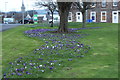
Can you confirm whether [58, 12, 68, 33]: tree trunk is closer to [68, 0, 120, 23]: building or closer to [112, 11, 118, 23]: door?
[68, 0, 120, 23]: building

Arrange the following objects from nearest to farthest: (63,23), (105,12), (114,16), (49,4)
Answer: (63,23)
(49,4)
(114,16)
(105,12)

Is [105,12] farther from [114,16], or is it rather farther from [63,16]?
[63,16]

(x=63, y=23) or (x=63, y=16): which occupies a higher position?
(x=63, y=16)

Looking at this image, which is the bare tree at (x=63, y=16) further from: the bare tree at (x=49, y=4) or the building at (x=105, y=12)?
the building at (x=105, y=12)

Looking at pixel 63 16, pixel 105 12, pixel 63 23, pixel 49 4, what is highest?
pixel 105 12

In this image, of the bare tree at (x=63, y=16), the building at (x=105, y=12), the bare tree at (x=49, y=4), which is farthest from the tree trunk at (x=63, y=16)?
the building at (x=105, y=12)

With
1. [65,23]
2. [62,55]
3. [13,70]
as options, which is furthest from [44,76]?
[65,23]

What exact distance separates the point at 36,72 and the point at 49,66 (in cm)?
94

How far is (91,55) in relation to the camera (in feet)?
33.4

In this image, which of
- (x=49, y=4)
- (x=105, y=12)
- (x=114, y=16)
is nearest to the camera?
(x=49, y=4)

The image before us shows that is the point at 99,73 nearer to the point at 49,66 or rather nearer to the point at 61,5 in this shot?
the point at 49,66

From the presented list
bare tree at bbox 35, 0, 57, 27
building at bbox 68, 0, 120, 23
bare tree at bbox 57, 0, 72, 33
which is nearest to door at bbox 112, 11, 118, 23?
building at bbox 68, 0, 120, 23

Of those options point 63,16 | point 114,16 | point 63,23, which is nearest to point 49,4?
point 63,16

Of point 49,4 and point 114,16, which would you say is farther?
point 114,16
